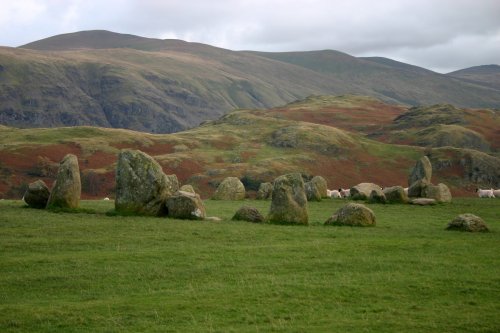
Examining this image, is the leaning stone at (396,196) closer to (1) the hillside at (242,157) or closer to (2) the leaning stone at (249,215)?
(2) the leaning stone at (249,215)

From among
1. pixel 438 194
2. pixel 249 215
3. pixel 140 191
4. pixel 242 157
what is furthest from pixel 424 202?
pixel 242 157

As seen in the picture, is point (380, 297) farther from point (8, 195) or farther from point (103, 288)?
point (8, 195)

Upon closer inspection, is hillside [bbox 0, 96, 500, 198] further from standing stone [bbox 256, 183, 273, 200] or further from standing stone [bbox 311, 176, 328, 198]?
standing stone [bbox 311, 176, 328, 198]

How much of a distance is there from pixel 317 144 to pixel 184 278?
8835 centimetres

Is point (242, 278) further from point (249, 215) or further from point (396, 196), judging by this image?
point (396, 196)

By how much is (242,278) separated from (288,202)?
15026mm

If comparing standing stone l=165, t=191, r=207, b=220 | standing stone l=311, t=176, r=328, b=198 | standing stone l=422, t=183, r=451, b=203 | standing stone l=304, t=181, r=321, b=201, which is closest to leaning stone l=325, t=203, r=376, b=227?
standing stone l=165, t=191, r=207, b=220

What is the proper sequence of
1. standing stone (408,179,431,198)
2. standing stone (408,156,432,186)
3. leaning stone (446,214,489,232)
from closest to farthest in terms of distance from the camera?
leaning stone (446,214,489,232) → standing stone (408,179,431,198) → standing stone (408,156,432,186)

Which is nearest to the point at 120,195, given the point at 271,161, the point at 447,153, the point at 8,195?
the point at 8,195

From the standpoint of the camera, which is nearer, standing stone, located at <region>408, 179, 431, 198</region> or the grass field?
the grass field

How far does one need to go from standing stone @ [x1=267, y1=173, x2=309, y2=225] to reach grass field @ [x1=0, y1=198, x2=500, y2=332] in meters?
2.16

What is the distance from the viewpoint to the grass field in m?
16.1

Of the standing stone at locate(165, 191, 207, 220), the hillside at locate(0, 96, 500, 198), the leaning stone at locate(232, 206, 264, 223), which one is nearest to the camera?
the leaning stone at locate(232, 206, 264, 223)

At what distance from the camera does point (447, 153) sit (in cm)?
9838
